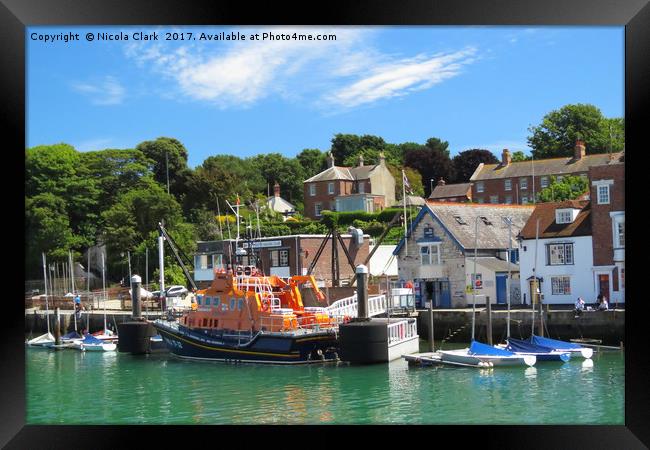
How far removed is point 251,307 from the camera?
2338 cm

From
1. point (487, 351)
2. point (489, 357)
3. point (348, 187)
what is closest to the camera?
point (489, 357)

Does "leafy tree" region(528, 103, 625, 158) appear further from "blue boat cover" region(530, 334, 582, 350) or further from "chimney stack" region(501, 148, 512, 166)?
"blue boat cover" region(530, 334, 582, 350)

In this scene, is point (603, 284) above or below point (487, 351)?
above

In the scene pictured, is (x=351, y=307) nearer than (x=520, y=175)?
Yes

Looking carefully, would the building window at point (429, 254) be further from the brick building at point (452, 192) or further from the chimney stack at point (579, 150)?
the brick building at point (452, 192)

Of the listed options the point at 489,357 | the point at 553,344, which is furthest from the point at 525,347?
the point at 489,357

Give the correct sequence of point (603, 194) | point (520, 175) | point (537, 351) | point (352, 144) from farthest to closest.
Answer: point (352, 144) → point (520, 175) → point (603, 194) → point (537, 351)

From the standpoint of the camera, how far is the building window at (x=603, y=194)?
86.4 feet

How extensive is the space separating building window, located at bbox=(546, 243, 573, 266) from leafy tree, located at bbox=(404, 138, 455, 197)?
28074 mm

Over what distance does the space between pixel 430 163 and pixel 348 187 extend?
20.1ft

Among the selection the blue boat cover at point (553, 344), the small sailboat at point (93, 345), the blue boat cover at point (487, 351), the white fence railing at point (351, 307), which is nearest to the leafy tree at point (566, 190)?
the white fence railing at point (351, 307)

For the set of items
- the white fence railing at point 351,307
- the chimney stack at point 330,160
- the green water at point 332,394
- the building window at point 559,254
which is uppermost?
the chimney stack at point 330,160

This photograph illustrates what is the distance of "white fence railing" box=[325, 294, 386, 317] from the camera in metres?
24.1

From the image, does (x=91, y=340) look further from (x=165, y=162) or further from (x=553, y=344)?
(x=165, y=162)
